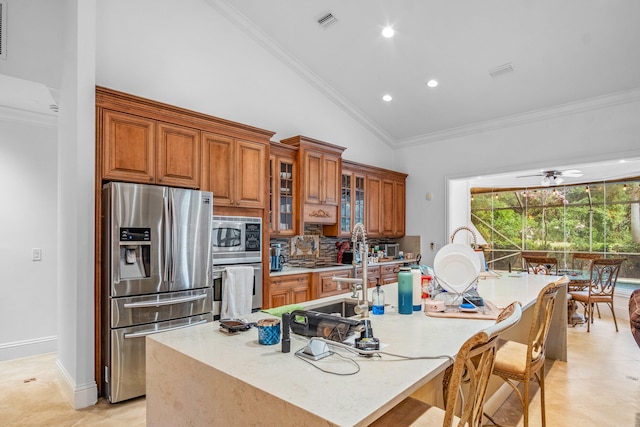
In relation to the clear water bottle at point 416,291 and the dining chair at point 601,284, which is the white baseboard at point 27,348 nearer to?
the clear water bottle at point 416,291

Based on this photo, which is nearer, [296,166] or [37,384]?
[37,384]

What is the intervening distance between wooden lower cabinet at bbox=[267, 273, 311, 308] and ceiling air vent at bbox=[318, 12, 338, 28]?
2931 mm

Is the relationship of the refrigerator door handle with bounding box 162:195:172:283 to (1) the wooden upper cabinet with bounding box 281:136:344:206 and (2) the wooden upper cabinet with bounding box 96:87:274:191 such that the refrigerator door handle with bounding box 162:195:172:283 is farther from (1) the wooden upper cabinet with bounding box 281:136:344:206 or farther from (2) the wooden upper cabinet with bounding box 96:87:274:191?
(1) the wooden upper cabinet with bounding box 281:136:344:206

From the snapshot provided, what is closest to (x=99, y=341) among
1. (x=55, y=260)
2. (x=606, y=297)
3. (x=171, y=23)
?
(x=55, y=260)

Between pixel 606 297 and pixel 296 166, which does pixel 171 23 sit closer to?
pixel 296 166

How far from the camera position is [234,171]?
12.1 feet

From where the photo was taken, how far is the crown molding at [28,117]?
3652 mm

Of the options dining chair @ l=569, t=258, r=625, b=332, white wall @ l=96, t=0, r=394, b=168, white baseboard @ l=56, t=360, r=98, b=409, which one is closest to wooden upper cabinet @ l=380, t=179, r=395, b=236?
white wall @ l=96, t=0, r=394, b=168

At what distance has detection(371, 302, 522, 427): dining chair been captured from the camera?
1.10 m

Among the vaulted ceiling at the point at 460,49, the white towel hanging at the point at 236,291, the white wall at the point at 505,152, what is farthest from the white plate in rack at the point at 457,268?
the white wall at the point at 505,152

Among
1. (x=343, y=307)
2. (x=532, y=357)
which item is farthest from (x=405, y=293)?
(x=532, y=357)

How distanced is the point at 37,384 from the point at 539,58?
19.5 feet

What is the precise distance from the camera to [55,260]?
3984 mm

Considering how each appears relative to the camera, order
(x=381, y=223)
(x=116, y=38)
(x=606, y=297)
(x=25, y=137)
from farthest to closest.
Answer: (x=381, y=223) < (x=606, y=297) < (x=25, y=137) < (x=116, y=38)
